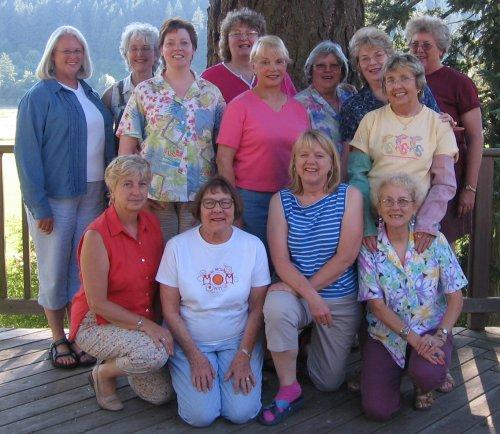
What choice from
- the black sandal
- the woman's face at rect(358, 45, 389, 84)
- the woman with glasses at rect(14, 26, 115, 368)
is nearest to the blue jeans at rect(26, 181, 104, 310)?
the woman with glasses at rect(14, 26, 115, 368)

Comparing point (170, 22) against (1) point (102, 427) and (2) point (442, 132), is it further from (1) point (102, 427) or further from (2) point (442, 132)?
(1) point (102, 427)

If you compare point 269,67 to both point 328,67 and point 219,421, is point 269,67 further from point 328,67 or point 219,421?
point 219,421

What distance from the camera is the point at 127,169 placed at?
2707 mm

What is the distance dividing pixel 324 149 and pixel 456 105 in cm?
88

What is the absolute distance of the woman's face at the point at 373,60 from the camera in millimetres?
3027

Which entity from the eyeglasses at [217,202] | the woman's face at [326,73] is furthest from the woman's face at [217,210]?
the woman's face at [326,73]

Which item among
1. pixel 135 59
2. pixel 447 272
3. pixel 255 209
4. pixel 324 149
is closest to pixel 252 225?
pixel 255 209

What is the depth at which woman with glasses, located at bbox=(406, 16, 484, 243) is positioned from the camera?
319 cm

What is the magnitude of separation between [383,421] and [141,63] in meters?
2.18

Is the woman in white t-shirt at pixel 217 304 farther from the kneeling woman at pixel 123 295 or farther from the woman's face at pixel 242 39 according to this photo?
the woman's face at pixel 242 39

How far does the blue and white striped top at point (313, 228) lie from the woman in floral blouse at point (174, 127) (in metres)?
0.44

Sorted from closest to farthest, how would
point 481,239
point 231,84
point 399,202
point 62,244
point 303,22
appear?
point 399,202 → point 62,244 → point 231,84 → point 481,239 → point 303,22

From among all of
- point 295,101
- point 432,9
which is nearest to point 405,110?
point 295,101

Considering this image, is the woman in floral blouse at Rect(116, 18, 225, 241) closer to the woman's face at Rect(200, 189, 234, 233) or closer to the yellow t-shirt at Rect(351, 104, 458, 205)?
the woman's face at Rect(200, 189, 234, 233)
